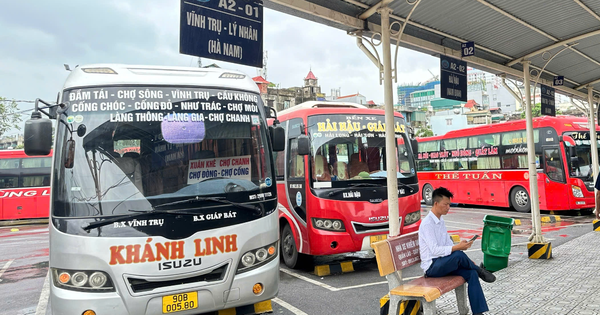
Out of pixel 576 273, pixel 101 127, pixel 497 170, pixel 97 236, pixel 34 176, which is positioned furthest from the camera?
pixel 34 176

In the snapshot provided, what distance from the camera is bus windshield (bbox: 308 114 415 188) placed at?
7.14 metres

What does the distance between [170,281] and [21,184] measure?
19378 millimetres

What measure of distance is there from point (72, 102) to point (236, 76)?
1740 millimetres

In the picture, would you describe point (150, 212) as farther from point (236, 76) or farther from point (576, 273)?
point (576, 273)

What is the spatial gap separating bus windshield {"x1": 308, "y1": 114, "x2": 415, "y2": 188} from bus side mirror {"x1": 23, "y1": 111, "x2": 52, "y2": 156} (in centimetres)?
401

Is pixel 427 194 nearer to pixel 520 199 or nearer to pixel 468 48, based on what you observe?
pixel 520 199

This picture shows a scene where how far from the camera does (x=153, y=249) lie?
393 cm

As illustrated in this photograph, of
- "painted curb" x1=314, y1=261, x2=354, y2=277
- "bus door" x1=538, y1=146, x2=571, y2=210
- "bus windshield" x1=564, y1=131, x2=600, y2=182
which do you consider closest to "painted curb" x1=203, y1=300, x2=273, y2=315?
"painted curb" x1=314, y1=261, x2=354, y2=277

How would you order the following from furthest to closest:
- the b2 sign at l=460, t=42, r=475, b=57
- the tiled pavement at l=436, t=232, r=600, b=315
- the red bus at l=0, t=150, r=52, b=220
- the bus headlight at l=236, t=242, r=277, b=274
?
the red bus at l=0, t=150, r=52, b=220, the b2 sign at l=460, t=42, r=475, b=57, the tiled pavement at l=436, t=232, r=600, b=315, the bus headlight at l=236, t=242, r=277, b=274

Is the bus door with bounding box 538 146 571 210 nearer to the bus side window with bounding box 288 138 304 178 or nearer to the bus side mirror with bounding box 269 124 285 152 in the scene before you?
the bus side window with bounding box 288 138 304 178

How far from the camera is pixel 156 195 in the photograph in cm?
414

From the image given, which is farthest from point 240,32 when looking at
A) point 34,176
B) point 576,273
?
point 34,176

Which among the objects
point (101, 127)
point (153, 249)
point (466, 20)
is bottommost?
point (153, 249)

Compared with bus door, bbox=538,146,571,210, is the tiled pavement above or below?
below
